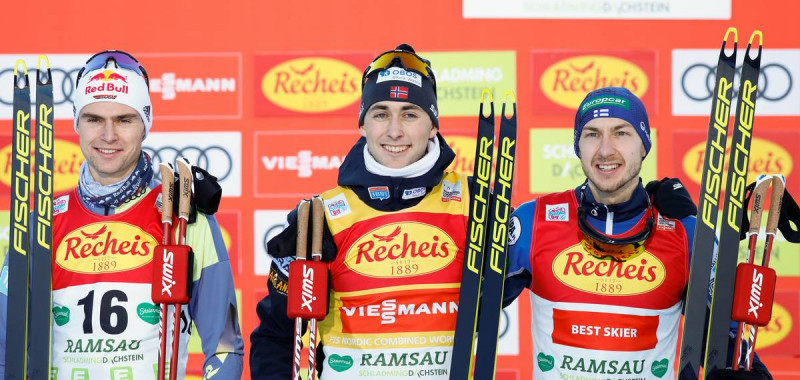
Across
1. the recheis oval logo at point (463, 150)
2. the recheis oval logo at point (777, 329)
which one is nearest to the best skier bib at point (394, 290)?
the recheis oval logo at point (463, 150)

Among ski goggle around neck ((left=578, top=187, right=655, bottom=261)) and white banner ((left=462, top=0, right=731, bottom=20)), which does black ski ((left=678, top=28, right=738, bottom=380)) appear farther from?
white banner ((left=462, top=0, right=731, bottom=20))

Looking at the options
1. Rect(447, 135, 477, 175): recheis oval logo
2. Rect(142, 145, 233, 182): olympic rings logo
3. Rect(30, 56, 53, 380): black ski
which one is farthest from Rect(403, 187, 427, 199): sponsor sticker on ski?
Rect(142, 145, 233, 182): olympic rings logo

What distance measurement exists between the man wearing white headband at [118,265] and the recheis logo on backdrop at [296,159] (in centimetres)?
198

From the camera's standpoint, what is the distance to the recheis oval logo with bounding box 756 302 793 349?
15.6 feet

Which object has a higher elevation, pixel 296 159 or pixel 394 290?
pixel 296 159

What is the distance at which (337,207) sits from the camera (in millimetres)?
2758

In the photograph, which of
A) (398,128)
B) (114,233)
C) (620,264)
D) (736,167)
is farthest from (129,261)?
(736,167)

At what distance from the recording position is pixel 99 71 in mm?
2770

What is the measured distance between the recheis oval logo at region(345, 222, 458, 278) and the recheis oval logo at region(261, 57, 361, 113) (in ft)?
6.99

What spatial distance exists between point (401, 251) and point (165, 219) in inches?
27.0

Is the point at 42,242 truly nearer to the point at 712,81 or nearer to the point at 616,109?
the point at 616,109

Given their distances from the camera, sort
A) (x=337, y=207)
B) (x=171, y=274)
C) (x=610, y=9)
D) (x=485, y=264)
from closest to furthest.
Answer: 1. (x=171, y=274)
2. (x=485, y=264)
3. (x=337, y=207)
4. (x=610, y=9)

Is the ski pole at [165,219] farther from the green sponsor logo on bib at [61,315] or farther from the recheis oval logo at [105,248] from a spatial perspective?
the green sponsor logo on bib at [61,315]

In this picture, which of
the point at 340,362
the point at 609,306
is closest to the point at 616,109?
the point at 609,306
